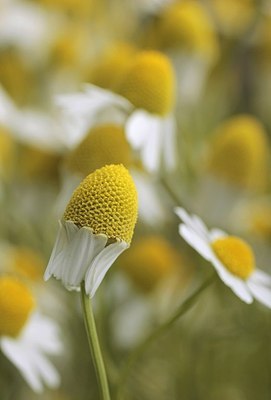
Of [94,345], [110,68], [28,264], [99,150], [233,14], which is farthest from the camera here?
[233,14]

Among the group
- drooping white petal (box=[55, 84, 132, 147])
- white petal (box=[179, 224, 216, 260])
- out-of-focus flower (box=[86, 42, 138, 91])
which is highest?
out-of-focus flower (box=[86, 42, 138, 91])

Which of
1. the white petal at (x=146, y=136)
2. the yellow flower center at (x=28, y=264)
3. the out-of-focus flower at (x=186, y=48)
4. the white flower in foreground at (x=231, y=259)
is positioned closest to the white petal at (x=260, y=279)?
the white flower in foreground at (x=231, y=259)

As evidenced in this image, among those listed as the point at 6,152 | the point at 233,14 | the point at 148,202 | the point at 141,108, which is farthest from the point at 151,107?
the point at 233,14

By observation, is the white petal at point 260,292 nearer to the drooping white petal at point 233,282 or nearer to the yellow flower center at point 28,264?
the drooping white petal at point 233,282

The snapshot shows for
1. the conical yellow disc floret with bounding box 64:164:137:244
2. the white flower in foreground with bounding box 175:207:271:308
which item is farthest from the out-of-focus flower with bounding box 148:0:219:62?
the conical yellow disc floret with bounding box 64:164:137:244

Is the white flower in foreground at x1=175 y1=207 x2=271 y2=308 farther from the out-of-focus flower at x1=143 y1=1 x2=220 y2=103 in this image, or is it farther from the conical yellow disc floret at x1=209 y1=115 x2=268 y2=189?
the out-of-focus flower at x1=143 y1=1 x2=220 y2=103

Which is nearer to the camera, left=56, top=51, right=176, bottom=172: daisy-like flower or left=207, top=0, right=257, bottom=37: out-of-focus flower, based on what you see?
left=56, top=51, right=176, bottom=172: daisy-like flower

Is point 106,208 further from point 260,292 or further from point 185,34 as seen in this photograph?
point 185,34
